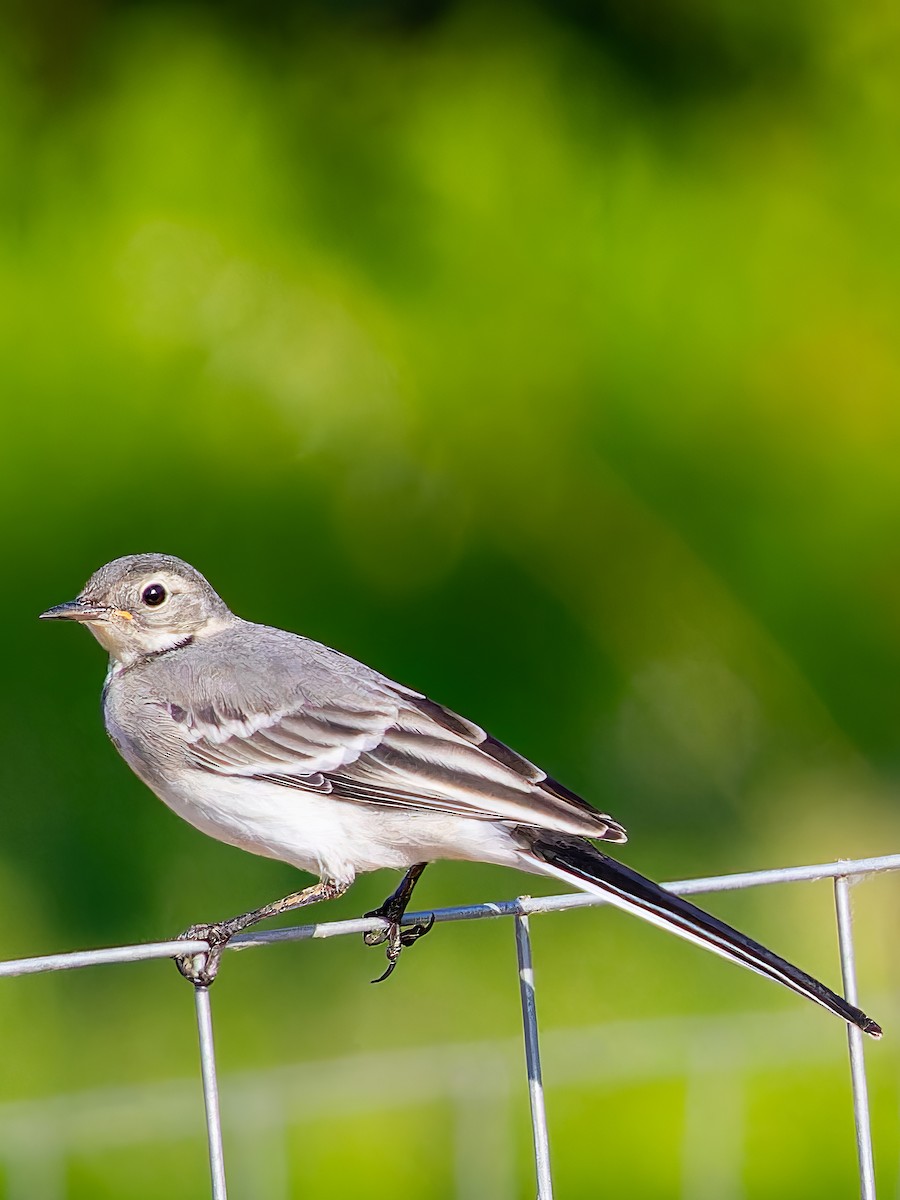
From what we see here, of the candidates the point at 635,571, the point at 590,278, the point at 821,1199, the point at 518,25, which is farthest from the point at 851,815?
the point at 518,25

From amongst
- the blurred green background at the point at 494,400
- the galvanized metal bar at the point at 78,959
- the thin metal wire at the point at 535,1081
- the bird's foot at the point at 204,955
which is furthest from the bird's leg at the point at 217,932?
the blurred green background at the point at 494,400

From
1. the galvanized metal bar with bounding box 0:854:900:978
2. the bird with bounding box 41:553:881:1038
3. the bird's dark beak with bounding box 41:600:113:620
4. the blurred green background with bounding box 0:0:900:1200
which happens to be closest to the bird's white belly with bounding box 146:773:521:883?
the bird with bounding box 41:553:881:1038

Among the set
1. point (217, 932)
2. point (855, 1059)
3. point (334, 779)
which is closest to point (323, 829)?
point (334, 779)

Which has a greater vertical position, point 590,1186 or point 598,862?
point 598,862

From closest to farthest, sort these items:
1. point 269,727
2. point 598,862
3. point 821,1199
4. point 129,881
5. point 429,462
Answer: point 598,862, point 269,727, point 821,1199, point 129,881, point 429,462

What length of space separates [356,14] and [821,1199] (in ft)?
9.91

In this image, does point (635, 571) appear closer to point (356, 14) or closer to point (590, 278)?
point (590, 278)

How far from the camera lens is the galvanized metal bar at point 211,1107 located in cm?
132

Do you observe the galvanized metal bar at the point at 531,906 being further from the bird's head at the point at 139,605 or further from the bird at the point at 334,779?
the bird's head at the point at 139,605

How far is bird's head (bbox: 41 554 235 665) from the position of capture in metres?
2.13

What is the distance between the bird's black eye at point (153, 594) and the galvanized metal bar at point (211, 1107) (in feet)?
2.81

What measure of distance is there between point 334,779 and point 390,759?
0.07 m

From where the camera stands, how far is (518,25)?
418 centimetres

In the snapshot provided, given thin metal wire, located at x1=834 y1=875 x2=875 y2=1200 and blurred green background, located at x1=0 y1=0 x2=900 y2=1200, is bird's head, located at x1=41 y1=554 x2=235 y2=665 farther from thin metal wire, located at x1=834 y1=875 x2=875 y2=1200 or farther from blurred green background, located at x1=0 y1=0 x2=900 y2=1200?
blurred green background, located at x1=0 y1=0 x2=900 y2=1200
